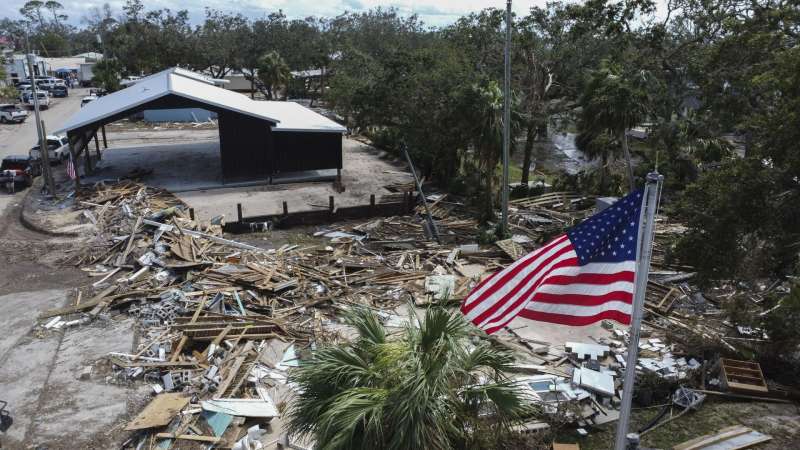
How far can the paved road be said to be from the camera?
2805 cm

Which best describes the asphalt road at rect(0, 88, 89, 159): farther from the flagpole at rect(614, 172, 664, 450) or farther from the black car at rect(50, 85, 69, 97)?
the flagpole at rect(614, 172, 664, 450)

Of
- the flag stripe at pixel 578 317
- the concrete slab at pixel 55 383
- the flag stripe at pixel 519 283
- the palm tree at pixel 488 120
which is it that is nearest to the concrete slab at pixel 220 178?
the palm tree at pixel 488 120

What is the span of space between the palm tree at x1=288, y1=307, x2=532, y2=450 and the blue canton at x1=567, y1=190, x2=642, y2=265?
181cm

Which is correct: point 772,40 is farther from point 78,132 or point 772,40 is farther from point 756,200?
point 78,132

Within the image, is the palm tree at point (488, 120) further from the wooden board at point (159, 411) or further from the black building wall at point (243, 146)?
the wooden board at point (159, 411)

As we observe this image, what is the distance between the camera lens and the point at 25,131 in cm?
4434

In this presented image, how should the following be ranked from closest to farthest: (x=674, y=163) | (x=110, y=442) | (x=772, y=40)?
(x=110, y=442)
(x=772, y=40)
(x=674, y=163)

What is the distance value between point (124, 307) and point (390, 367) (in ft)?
38.4

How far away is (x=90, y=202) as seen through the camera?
2502cm

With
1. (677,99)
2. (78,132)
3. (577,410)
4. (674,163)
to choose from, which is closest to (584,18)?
(677,99)

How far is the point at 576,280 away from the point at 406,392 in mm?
2712

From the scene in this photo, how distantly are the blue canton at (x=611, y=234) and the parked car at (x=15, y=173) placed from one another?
2956 centimetres

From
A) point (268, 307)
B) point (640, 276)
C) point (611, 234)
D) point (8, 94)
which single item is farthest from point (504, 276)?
point (8, 94)

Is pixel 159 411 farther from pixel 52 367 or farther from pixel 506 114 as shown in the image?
pixel 506 114
